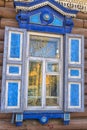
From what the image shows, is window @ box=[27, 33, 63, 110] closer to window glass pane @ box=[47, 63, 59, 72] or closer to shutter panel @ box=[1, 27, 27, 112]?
window glass pane @ box=[47, 63, 59, 72]

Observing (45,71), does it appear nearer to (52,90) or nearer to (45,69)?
(45,69)

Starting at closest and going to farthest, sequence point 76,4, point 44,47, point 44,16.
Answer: point 44,16 → point 44,47 → point 76,4

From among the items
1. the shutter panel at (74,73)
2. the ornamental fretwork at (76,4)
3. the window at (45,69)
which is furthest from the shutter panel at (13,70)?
the ornamental fretwork at (76,4)

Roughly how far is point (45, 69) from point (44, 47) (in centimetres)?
33

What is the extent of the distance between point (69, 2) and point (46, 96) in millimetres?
1481

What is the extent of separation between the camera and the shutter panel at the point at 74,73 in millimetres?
3582

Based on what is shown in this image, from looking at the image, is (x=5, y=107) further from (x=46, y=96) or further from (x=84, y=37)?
(x=84, y=37)

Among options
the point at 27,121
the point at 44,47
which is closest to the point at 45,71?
the point at 44,47

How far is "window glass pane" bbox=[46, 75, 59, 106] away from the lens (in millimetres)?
3648

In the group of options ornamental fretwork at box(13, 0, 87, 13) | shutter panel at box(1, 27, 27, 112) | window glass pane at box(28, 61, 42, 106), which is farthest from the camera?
ornamental fretwork at box(13, 0, 87, 13)

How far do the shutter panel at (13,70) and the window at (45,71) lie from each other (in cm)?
18

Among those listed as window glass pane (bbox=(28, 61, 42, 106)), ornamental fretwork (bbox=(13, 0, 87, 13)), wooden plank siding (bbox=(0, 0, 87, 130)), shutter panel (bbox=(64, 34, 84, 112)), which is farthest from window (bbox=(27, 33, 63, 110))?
ornamental fretwork (bbox=(13, 0, 87, 13))

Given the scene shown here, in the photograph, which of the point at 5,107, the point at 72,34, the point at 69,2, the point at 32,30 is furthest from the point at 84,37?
the point at 5,107

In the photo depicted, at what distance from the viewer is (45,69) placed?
144 inches
